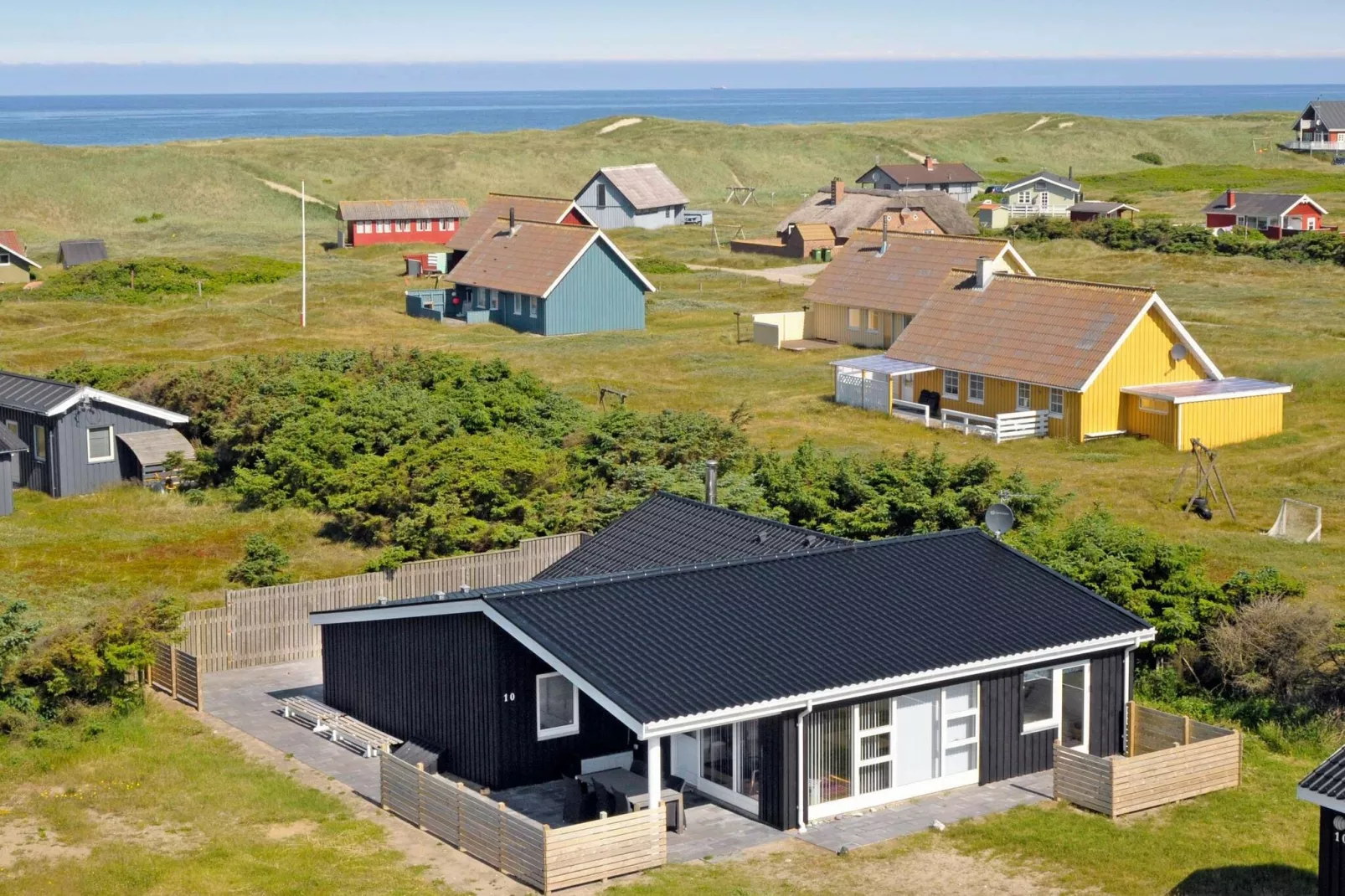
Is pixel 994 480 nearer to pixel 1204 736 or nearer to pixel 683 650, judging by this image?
pixel 1204 736

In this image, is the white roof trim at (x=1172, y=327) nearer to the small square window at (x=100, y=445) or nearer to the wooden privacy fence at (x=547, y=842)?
the small square window at (x=100, y=445)

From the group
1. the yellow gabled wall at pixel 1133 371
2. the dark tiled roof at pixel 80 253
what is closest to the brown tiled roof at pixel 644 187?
the dark tiled roof at pixel 80 253

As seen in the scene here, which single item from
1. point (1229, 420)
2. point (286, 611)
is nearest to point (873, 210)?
point (1229, 420)

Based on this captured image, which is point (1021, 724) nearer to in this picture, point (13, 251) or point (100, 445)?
point (100, 445)

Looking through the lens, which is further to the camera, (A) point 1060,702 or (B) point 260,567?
(B) point 260,567

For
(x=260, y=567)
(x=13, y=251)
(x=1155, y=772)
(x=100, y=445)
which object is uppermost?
(x=13, y=251)

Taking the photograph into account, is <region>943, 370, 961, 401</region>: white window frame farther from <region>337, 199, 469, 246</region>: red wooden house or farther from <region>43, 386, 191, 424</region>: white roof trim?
<region>337, 199, 469, 246</region>: red wooden house

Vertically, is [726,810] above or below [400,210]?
below
